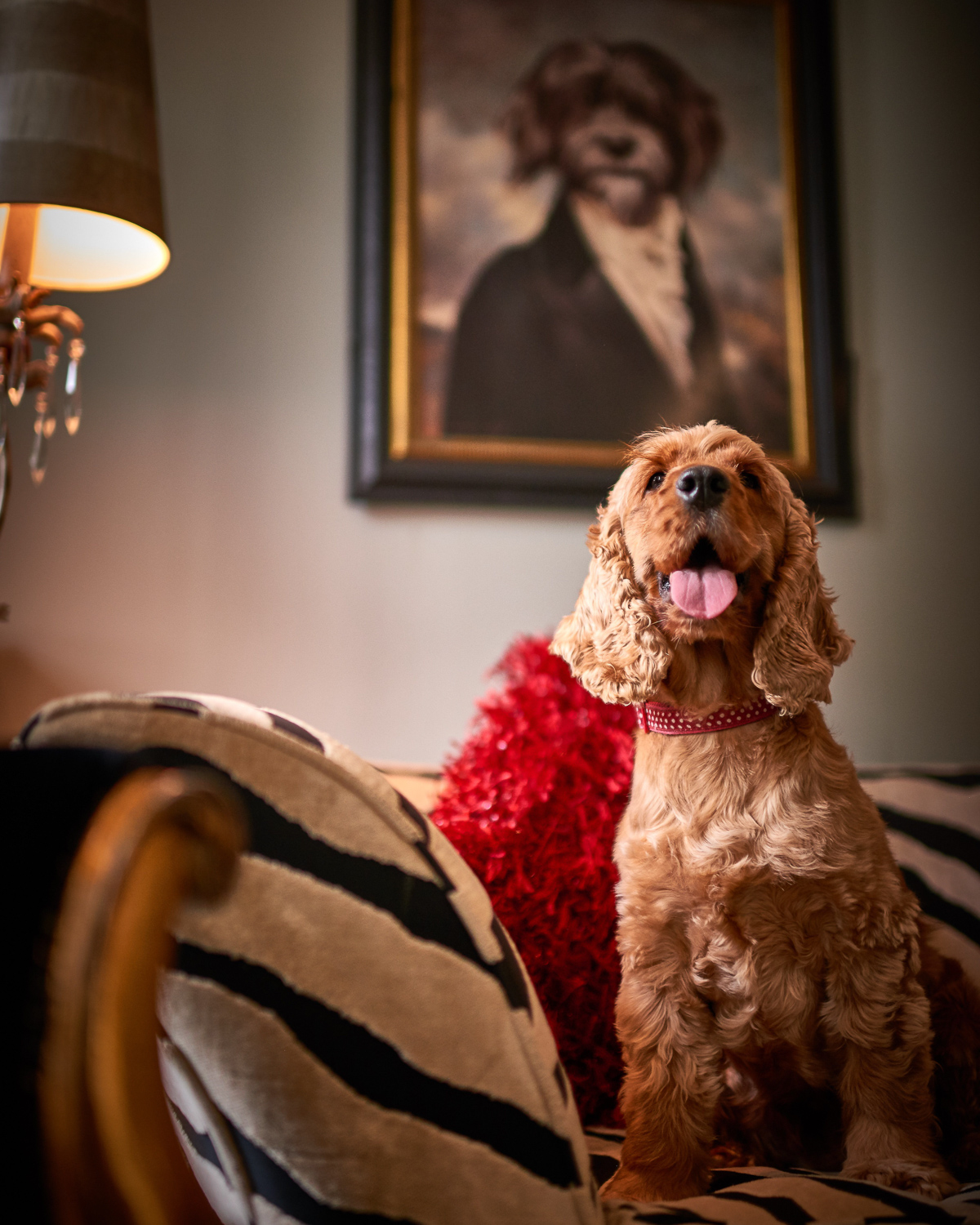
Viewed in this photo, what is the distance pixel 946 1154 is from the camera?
1121 millimetres

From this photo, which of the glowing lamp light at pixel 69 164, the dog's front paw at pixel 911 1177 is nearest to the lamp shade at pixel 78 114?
the glowing lamp light at pixel 69 164

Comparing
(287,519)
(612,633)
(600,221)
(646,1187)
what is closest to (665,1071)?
(646,1187)

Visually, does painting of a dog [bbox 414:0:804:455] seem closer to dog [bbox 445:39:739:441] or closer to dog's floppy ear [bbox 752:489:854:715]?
dog [bbox 445:39:739:441]

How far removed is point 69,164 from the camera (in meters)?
1.46

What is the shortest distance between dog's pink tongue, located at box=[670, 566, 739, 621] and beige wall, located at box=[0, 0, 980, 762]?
3.54ft

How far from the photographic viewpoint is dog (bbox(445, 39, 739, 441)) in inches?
86.4

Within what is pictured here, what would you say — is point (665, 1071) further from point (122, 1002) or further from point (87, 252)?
point (87, 252)

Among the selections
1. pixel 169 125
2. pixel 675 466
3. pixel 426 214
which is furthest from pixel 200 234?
pixel 675 466

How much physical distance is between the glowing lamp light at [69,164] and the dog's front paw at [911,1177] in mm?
1796

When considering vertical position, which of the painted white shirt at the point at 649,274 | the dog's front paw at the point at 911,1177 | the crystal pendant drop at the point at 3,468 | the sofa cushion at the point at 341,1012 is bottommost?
the dog's front paw at the point at 911,1177

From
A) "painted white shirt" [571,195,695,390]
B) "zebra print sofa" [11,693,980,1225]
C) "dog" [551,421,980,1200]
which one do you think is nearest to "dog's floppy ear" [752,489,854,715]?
"dog" [551,421,980,1200]

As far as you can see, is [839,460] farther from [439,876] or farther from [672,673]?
[439,876]

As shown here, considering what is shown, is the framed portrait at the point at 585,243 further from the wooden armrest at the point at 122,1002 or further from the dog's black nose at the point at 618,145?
the wooden armrest at the point at 122,1002

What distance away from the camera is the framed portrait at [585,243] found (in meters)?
2.16
